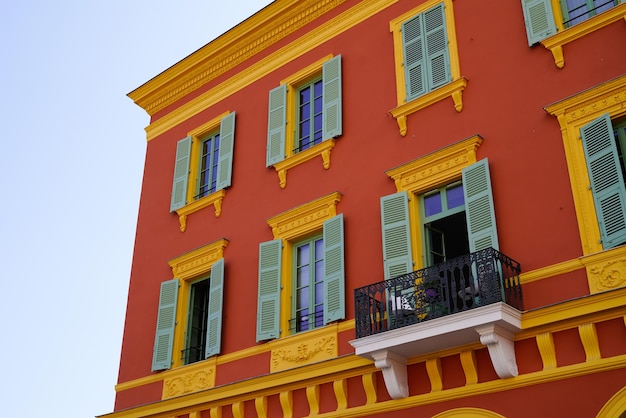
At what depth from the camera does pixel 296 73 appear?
49.7ft

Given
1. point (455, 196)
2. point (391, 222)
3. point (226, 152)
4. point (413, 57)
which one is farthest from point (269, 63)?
point (455, 196)

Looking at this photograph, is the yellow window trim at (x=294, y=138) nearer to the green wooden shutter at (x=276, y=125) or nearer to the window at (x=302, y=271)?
the green wooden shutter at (x=276, y=125)

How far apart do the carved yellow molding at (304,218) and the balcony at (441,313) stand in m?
2.35

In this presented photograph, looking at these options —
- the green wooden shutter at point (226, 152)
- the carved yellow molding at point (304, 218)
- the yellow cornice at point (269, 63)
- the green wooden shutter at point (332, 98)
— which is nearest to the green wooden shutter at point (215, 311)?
the carved yellow molding at point (304, 218)

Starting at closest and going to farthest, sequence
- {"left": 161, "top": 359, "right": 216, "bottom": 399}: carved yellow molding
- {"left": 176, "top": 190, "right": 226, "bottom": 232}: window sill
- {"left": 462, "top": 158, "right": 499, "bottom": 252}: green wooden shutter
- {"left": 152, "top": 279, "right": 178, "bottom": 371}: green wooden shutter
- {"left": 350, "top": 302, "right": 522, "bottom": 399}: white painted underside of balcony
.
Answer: {"left": 350, "top": 302, "right": 522, "bottom": 399}: white painted underside of balcony → {"left": 462, "top": 158, "right": 499, "bottom": 252}: green wooden shutter → {"left": 161, "top": 359, "right": 216, "bottom": 399}: carved yellow molding → {"left": 152, "top": 279, "right": 178, "bottom": 371}: green wooden shutter → {"left": 176, "top": 190, "right": 226, "bottom": 232}: window sill

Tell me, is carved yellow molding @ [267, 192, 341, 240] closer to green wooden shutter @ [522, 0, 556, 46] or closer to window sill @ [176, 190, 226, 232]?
window sill @ [176, 190, 226, 232]

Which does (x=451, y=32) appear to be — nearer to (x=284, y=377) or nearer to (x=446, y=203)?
(x=446, y=203)

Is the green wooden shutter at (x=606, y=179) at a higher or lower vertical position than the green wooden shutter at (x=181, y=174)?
lower

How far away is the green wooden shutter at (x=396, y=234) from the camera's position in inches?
448

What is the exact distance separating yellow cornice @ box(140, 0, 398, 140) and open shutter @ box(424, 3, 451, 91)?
1133 mm

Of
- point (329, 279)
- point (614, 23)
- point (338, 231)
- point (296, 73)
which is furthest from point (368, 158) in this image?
point (614, 23)

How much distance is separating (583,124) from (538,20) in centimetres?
199

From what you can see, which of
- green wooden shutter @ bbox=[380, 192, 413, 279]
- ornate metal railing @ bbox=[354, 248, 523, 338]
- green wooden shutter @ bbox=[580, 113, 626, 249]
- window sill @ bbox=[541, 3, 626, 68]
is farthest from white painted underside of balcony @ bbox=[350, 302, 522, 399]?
window sill @ bbox=[541, 3, 626, 68]

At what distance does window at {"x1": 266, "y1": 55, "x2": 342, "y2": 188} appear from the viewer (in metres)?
13.7
